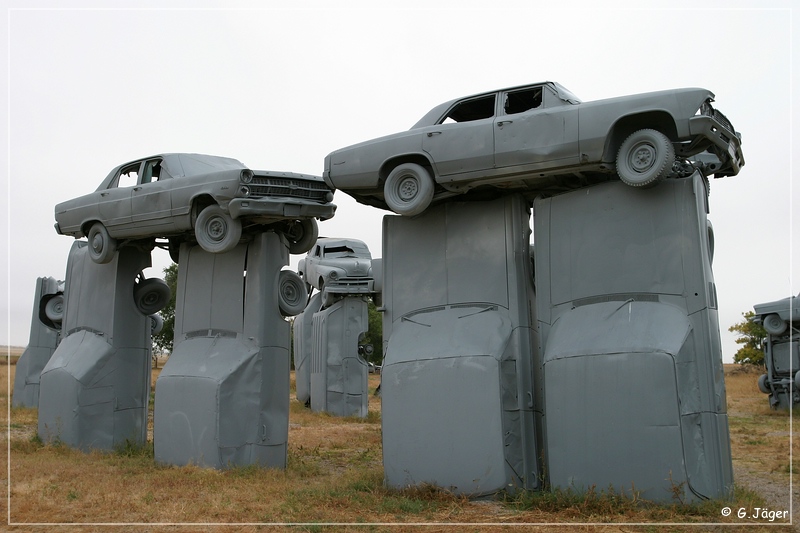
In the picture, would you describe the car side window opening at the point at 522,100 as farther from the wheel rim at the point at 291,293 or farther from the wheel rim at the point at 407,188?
the wheel rim at the point at 291,293

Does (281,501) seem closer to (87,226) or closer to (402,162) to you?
(402,162)

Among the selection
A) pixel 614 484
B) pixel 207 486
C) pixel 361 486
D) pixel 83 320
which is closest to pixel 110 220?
pixel 83 320

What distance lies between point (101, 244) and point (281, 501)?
6.96 metres

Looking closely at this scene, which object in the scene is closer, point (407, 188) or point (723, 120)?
point (723, 120)

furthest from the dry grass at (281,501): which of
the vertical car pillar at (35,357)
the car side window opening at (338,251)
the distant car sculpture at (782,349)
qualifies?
the car side window opening at (338,251)

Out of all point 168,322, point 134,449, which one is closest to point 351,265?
point 134,449

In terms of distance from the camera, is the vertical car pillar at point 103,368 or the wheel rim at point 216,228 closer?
the wheel rim at point 216,228

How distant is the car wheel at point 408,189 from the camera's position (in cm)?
1026

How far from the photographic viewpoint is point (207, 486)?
10.7m

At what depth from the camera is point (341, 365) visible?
2372 centimetres

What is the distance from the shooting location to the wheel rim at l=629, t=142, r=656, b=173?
29.3 feet

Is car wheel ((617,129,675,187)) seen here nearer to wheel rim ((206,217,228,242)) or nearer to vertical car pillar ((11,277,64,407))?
wheel rim ((206,217,228,242))

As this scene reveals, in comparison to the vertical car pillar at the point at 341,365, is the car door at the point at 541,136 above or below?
above

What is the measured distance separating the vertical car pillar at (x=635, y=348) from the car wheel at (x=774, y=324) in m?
14.7
